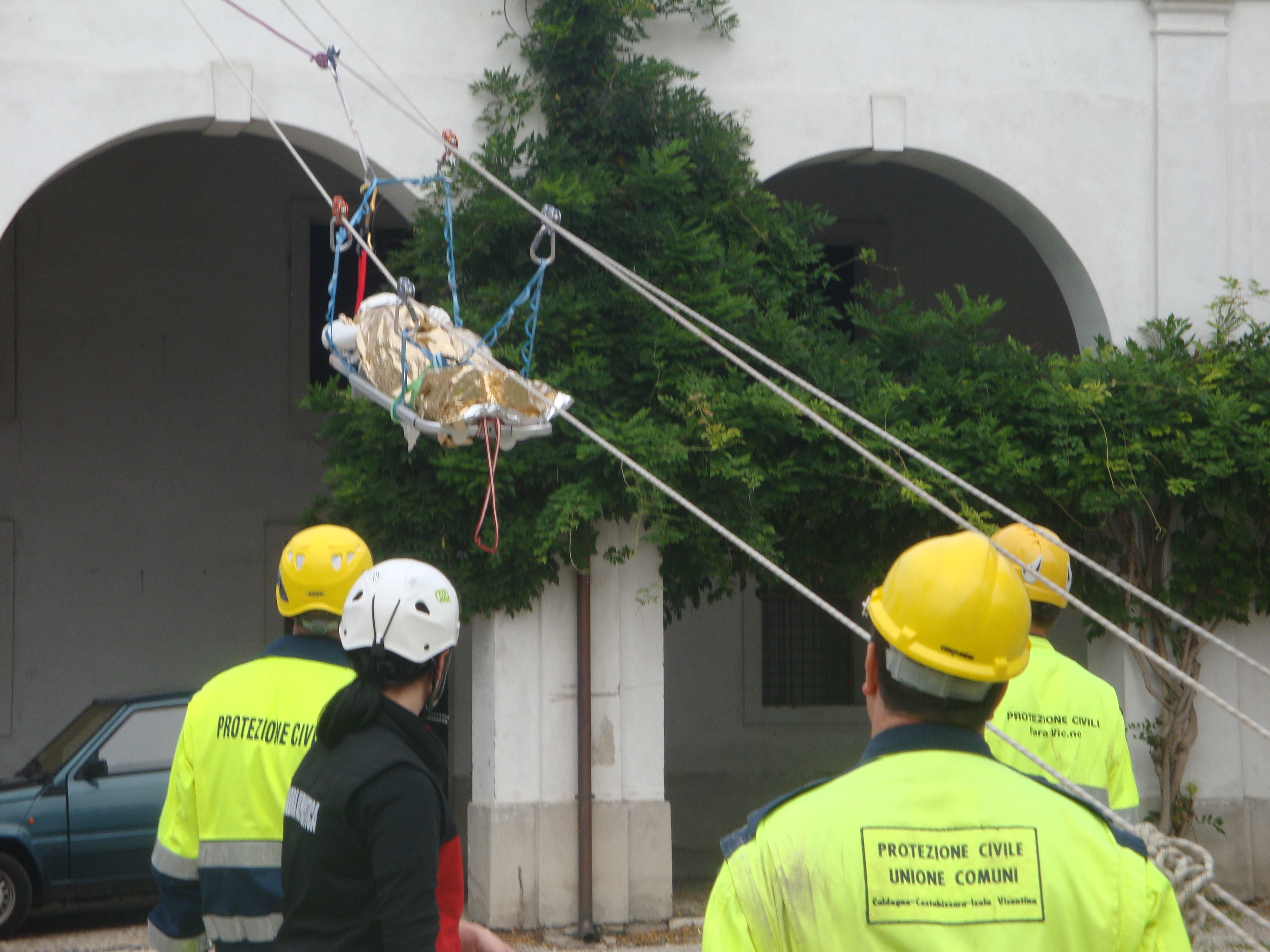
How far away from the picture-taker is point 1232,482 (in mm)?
7418

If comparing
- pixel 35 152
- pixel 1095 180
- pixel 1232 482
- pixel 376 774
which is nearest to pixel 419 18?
pixel 35 152

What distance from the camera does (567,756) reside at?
23.9ft

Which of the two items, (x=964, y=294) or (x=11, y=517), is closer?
(x=964, y=294)

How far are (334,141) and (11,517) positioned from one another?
523 centimetres

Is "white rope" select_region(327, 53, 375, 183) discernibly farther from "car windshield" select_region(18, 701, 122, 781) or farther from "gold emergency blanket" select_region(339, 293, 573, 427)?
"car windshield" select_region(18, 701, 122, 781)

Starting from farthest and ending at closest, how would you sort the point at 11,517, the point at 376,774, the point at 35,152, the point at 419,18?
the point at 11,517 < the point at 419,18 < the point at 35,152 < the point at 376,774

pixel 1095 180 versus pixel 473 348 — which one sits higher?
pixel 1095 180

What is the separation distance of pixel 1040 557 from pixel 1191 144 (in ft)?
17.3

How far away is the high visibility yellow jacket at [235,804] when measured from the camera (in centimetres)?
318

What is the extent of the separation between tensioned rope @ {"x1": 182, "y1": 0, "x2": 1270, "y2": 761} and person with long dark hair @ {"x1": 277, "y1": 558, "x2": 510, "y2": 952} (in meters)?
1.13

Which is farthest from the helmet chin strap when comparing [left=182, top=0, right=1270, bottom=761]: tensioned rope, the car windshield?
the car windshield

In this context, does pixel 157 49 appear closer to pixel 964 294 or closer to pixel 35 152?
pixel 35 152

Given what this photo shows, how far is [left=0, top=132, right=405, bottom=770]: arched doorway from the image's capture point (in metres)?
10.6

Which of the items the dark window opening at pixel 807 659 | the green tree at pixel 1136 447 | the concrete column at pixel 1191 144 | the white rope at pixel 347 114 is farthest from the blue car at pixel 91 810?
the concrete column at pixel 1191 144
